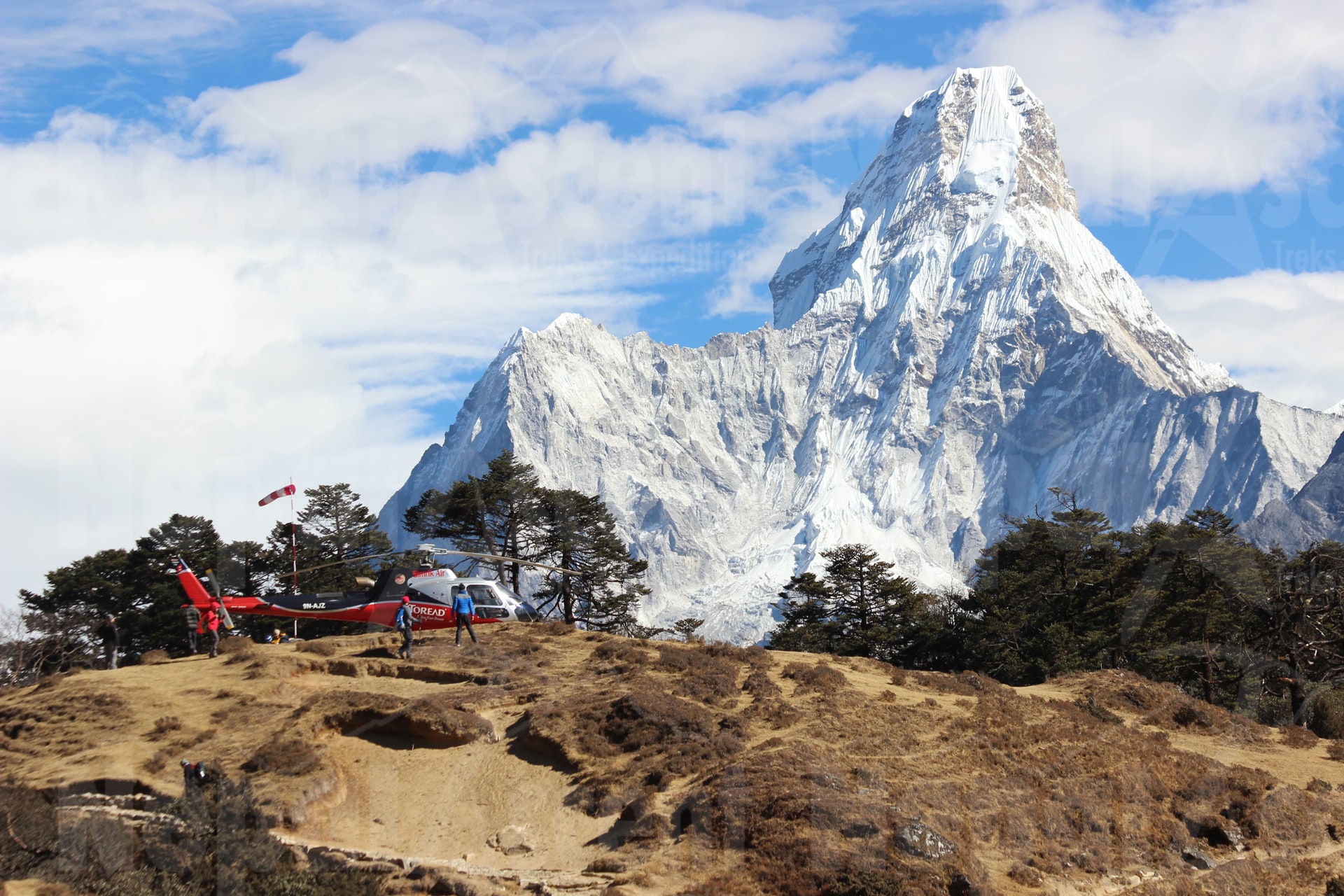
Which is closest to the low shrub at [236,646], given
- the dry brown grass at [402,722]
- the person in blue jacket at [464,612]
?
the dry brown grass at [402,722]

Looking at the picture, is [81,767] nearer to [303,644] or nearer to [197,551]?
[303,644]

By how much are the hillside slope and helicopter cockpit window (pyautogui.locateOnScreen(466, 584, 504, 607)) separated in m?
4.64

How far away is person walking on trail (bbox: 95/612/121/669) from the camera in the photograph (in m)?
39.7

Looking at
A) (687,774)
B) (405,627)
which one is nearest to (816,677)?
(687,774)

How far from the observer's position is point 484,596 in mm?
42438

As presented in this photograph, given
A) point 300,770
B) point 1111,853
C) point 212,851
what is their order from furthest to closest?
1. point 300,770
2. point 1111,853
3. point 212,851

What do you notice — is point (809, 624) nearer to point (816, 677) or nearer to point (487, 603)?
point (487, 603)

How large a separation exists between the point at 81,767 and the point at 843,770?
19363 millimetres

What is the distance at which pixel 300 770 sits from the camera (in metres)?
29.3

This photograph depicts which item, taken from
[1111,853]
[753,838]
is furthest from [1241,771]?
[753,838]

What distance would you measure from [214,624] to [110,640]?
37.5 feet

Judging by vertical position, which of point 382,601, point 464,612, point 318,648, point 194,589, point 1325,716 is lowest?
point 1325,716

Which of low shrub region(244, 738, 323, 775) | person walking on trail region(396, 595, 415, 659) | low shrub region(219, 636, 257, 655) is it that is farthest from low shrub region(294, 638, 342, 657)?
low shrub region(244, 738, 323, 775)

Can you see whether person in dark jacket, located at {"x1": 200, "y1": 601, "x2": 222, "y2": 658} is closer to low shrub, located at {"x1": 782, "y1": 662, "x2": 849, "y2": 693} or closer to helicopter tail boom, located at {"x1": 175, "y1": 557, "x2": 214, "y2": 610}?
helicopter tail boom, located at {"x1": 175, "y1": 557, "x2": 214, "y2": 610}
